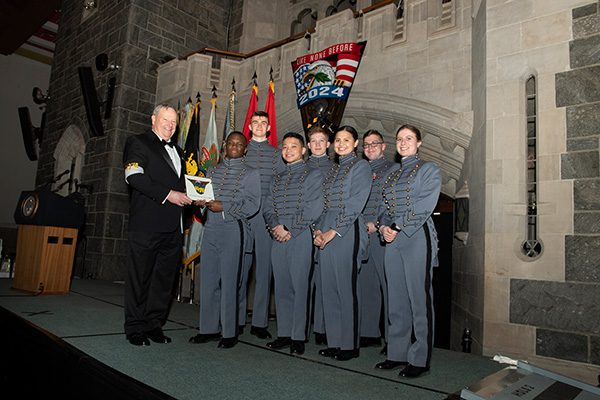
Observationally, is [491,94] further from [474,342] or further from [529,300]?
[474,342]

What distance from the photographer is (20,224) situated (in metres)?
4.74

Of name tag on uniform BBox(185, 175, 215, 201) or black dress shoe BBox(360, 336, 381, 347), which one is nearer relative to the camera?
name tag on uniform BBox(185, 175, 215, 201)

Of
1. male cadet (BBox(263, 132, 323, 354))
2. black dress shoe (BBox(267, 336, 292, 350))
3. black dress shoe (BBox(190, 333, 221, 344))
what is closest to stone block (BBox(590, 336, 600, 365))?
male cadet (BBox(263, 132, 323, 354))

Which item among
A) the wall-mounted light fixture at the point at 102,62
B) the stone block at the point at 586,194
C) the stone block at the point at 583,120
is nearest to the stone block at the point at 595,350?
the stone block at the point at 586,194

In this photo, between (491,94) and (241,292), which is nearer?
(241,292)

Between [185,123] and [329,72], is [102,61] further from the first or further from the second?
[329,72]

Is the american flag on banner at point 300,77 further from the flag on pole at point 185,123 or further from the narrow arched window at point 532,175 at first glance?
the narrow arched window at point 532,175

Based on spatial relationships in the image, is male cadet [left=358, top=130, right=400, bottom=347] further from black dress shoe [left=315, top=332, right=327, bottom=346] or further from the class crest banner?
the class crest banner

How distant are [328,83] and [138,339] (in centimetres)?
382

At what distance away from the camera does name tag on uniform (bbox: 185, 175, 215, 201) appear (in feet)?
9.21

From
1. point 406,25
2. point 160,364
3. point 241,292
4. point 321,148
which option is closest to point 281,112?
point 406,25

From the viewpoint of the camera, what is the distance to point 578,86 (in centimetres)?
317

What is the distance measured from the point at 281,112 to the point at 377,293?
3.56m

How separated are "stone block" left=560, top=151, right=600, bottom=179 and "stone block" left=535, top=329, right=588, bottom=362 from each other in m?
1.18
